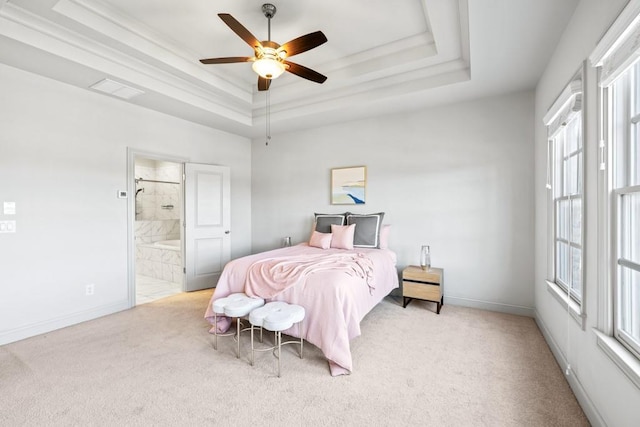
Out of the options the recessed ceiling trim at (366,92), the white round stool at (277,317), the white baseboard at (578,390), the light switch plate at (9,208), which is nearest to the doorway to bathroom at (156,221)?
the light switch plate at (9,208)

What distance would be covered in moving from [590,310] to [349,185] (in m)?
3.20

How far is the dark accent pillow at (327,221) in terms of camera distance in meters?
4.28

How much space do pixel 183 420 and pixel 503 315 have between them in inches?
135

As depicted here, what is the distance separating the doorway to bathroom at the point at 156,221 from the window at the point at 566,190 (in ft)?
17.6

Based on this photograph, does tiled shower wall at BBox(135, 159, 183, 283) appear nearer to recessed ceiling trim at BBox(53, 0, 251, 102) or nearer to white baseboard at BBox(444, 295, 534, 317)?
recessed ceiling trim at BBox(53, 0, 251, 102)

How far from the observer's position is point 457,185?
3787 mm

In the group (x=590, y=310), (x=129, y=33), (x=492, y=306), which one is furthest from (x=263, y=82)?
(x=492, y=306)

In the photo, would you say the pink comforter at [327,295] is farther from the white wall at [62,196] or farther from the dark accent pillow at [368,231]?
the white wall at [62,196]

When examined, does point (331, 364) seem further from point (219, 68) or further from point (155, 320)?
point (219, 68)

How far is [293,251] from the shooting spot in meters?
3.73

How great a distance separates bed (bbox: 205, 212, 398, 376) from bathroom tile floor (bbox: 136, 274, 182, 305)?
1790 millimetres

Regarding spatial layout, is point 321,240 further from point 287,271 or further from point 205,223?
point 205,223

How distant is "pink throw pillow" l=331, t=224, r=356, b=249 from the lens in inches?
154

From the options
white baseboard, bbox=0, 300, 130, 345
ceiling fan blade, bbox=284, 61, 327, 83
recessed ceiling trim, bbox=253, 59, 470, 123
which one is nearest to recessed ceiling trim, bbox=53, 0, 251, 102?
recessed ceiling trim, bbox=253, 59, 470, 123
